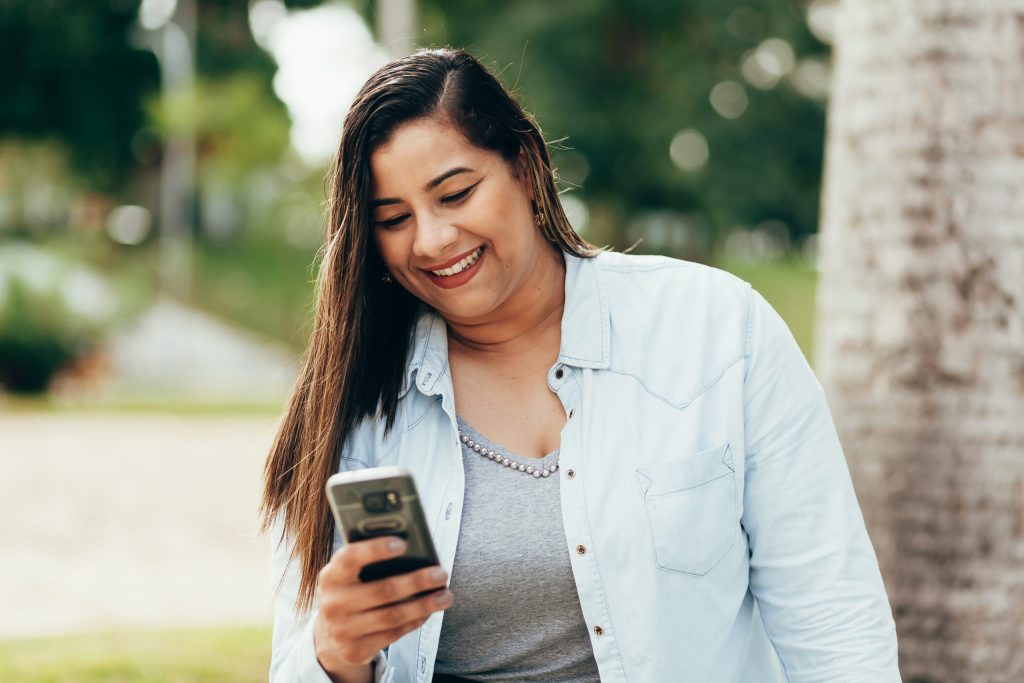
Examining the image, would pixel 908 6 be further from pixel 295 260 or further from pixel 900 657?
pixel 295 260

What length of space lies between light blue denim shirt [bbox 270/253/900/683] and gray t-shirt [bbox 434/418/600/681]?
36mm

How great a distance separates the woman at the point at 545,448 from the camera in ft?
7.88

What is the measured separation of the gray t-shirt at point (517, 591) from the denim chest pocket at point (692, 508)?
188mm

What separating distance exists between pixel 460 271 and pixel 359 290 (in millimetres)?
219

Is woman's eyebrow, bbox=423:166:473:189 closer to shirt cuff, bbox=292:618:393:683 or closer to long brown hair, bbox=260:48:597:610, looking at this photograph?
long brown hair, bbox=260:48:597:610

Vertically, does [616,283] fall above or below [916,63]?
below

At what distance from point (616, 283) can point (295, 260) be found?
34.8 meters

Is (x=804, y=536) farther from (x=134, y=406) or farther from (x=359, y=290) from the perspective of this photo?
(x=134, y=406)

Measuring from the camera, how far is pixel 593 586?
2393mm

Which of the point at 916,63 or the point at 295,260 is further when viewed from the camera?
the point at 295,260

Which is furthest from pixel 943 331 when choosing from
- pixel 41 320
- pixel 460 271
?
pixel 41 320

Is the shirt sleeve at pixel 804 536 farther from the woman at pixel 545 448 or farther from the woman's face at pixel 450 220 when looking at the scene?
the woman's face at pixel 450 220

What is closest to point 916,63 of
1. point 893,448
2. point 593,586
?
point 893,448

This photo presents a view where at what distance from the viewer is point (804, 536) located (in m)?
2.44
